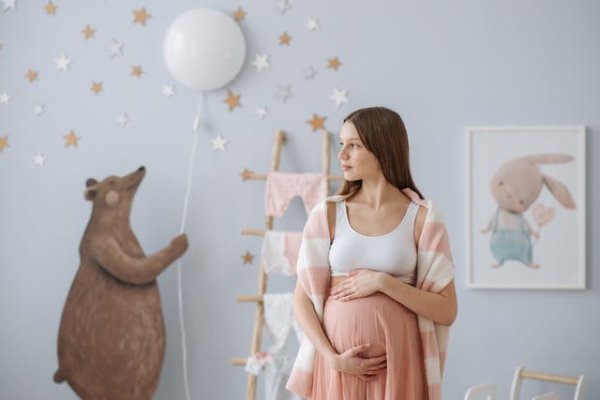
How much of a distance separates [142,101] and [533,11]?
5.06 feet

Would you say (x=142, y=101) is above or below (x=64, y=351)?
above

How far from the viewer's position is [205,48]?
310cm

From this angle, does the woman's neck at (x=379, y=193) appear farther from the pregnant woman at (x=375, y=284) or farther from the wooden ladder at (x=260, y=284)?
the wooden ladder at (x=260, y=284)

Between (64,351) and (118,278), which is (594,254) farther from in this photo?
(64,351)

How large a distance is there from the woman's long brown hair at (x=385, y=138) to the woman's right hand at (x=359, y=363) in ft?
1.27

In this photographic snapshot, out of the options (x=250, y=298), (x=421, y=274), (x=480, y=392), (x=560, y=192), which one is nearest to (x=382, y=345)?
(x=421, y=274)

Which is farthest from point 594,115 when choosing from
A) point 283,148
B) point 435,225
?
point 435,225

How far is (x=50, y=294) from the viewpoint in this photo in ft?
10.8

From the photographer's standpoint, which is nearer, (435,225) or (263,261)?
(435,225)

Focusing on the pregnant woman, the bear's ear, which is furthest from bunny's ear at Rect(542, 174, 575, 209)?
the bear's ear

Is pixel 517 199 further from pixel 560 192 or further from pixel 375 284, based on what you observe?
pixel 375 284

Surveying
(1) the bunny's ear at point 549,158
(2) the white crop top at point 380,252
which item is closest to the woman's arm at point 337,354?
(2) the white crop top at point 380,252

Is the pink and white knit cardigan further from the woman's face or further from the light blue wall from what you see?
the light blue wall

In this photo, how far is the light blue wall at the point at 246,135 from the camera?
3090mm
